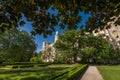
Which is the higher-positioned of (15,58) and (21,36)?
(21,36)

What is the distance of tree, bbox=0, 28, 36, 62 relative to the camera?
190 ft

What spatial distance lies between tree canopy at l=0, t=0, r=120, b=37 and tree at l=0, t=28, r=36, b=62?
172ft

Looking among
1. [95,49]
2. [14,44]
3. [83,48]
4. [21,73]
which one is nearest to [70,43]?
[83,48]

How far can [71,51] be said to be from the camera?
59625 mm

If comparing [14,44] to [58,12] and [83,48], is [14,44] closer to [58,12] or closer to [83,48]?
[83,48]

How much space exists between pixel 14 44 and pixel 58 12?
53.8m

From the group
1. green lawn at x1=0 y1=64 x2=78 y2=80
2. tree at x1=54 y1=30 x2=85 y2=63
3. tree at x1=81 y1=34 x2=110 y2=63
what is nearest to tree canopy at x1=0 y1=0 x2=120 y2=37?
green lawn at x1=0 y1=64 x2=78 y2=80

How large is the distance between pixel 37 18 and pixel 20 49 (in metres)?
53.6

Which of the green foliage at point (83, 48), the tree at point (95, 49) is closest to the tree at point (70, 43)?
the green foliage at point (83, 48)

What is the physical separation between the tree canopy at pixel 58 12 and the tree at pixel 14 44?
172 feet

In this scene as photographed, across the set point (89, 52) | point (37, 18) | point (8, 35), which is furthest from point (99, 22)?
point (8, 35)

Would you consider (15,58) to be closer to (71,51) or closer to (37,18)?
(71,51)

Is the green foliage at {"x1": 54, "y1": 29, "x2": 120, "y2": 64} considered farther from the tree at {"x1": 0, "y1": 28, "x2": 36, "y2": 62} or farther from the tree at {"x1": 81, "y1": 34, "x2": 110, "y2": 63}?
the tree at {"x1": 0, "y1": 28, "x2": 36, "y2": 62}

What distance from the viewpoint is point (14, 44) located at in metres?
58.9
